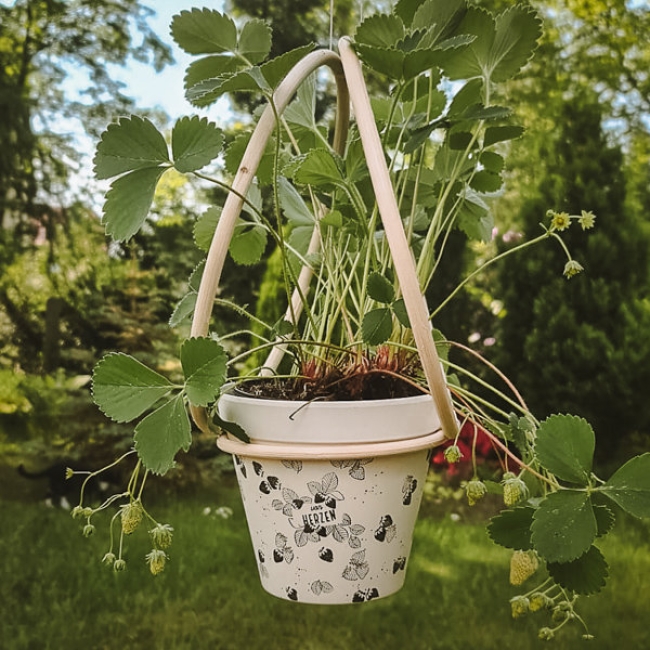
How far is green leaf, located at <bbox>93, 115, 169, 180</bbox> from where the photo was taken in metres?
0.48

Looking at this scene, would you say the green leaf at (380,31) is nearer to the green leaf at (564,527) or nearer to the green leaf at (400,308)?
the green leaf at (400,308)

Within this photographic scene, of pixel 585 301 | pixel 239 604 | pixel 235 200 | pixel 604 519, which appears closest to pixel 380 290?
pixel 235 200

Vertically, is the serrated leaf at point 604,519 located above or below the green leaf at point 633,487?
below

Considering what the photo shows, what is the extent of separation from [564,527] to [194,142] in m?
0.39

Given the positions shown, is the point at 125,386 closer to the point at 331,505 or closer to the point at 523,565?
the point at 331,505

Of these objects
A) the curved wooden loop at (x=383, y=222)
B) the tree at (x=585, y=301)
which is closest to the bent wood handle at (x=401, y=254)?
the curved wooden loop at (x=383, y=222)

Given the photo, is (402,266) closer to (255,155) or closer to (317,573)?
(255,155)

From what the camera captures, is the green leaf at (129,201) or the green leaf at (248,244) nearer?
the green leaf at (129,201)

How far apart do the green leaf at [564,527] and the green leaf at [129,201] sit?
36 cm

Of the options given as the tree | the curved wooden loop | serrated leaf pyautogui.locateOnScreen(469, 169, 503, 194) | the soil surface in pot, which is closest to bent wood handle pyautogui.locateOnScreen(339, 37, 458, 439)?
the curved wooden loop

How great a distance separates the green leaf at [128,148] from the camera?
1.56 feet

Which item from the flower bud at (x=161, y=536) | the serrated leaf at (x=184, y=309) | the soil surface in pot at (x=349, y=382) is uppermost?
the serrated leaf at (x=184, y=309)

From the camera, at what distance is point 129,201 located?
491mm

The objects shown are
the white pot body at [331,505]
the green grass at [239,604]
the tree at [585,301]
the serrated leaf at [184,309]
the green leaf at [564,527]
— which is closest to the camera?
the green leaf at [564,527]
